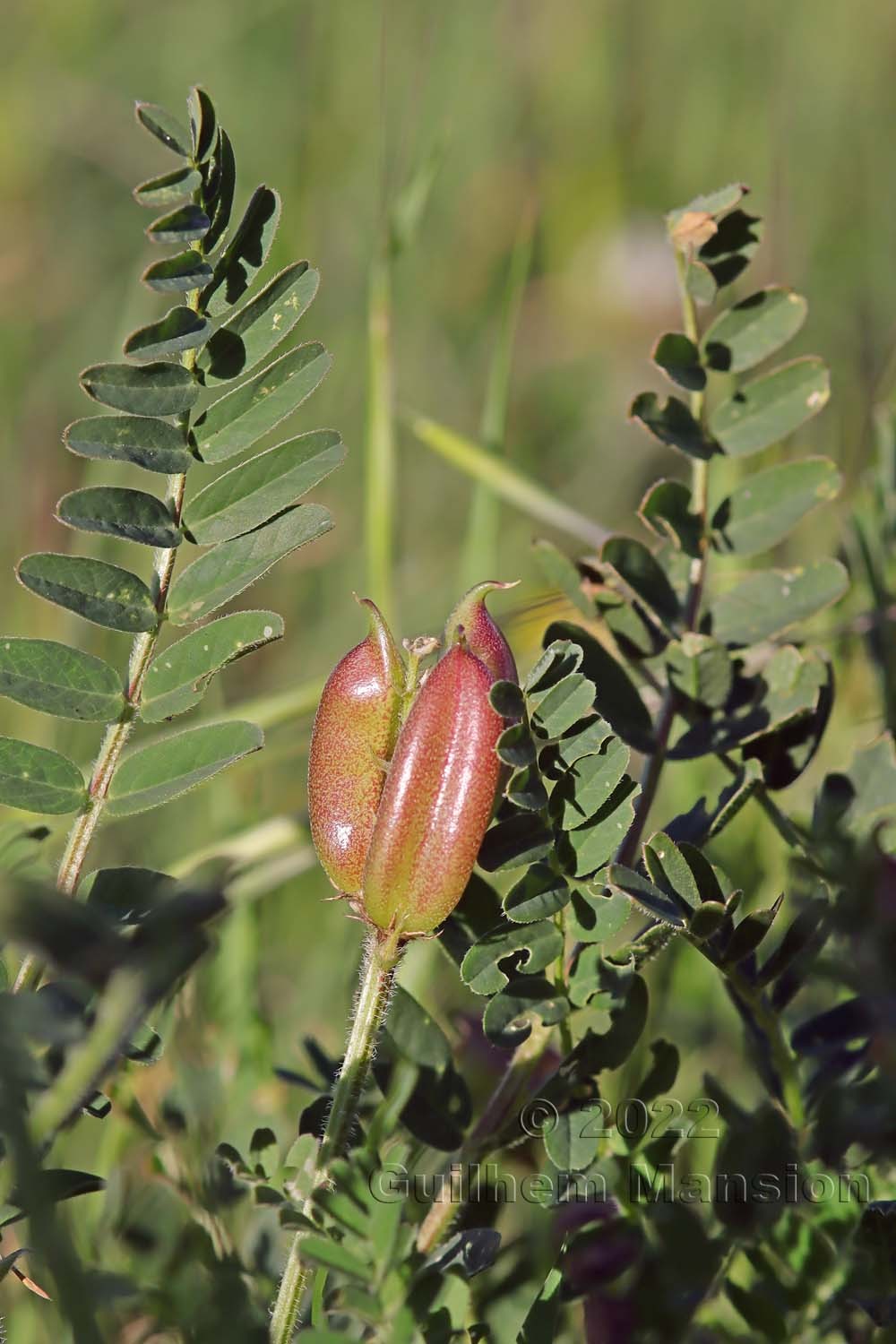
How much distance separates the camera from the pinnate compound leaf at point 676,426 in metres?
1.05

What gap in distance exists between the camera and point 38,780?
2.78 ft

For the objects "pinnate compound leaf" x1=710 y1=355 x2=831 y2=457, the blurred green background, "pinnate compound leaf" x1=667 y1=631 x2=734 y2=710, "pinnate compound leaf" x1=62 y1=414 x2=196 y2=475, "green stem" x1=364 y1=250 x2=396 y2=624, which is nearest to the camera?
"pinnate compound leaf" x1=62 y1=414 x2=196 y2=475

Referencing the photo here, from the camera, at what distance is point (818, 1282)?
80 centimetres

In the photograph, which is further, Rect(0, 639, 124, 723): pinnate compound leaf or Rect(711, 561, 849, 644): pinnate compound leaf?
Rect(711, 561, 849, 644): pinnate compound leaf

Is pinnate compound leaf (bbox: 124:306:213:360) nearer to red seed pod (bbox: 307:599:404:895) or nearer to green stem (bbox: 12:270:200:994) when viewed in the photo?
green stem (bbox: 12:270:200:994)

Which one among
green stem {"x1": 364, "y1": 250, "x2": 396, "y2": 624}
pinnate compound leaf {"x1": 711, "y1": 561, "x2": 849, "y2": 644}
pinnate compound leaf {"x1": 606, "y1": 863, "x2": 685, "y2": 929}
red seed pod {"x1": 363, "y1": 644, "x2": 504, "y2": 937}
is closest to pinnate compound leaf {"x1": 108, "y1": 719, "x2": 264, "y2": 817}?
red seed pod {"x1": 363, "y1": 644, "x2": 504, "y2": 937}

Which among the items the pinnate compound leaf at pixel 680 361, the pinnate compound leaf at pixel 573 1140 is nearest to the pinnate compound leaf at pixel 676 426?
the pinnate compound leaf at pixel 680 361

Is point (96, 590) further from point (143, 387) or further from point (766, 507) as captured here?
point (766, 507)

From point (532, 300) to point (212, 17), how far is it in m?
1.12

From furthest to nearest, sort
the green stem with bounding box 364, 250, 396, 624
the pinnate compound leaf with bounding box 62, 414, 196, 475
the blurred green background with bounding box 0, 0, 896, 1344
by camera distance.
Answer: the blurred green background with bounding box 0, 0, 896, 1344 → the green stem with bounding box 364, 250, 396, 624 → the pinnate compound leaf with bounding box 62, 414, 196, 475

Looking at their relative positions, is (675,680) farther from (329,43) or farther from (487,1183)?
(329,43)

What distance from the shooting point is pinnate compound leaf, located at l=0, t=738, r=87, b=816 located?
837mm

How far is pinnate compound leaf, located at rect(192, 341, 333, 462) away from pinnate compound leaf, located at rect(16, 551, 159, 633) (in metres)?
0.10

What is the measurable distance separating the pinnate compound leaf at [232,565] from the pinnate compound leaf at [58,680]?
0.06 m
